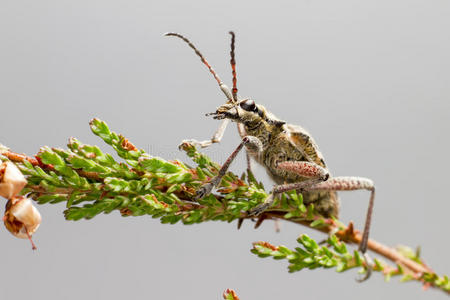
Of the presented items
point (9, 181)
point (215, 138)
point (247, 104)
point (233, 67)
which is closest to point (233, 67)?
point (233, 67)

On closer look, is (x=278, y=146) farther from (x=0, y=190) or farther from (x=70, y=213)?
(x=0, y=190)

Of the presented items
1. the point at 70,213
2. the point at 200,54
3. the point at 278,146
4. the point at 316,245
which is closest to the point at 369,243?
the point at 316,245

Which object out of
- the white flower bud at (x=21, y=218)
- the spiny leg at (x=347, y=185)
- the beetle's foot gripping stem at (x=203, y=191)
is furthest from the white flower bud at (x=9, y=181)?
the spiny leg at (x=347, y=185)

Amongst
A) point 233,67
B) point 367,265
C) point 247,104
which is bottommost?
point 367,265

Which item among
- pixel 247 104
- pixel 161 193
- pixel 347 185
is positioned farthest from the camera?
pixel 347 185

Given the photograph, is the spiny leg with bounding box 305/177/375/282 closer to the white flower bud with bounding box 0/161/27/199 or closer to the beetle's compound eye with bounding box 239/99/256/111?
the beetle's compound eye with bounding box 239/99/256/111

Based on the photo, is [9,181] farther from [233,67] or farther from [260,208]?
[233,67]

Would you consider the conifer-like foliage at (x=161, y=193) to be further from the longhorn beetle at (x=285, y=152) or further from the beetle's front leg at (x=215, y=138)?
the beetle's front leg at (x=215, y=138)
